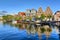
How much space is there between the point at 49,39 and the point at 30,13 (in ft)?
93.5

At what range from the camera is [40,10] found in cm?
3634

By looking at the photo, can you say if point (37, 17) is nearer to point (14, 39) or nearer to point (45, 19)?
point (45, 19)

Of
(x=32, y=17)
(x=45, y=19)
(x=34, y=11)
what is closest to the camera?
(x=45, y=19)

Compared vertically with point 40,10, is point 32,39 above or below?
below

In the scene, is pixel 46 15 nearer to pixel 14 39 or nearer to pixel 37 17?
pixel 37 17

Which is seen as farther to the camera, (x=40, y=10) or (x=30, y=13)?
(x=30, y=13)

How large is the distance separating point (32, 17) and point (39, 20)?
3.31 m

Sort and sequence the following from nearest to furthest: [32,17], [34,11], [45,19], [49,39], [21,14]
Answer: [49,39] < [45,19] < [32,17] < [34,11] < [21,14]

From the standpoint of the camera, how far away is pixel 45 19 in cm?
3241

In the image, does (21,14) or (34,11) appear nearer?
(34,11)

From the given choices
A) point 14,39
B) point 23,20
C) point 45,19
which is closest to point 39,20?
point 45,19

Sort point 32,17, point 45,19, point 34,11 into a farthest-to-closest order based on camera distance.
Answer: point 34,11
point 32,17
point 45,19

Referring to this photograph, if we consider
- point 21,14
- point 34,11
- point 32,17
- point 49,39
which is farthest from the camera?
point 21,14

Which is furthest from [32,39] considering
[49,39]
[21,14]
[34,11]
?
[21,14]
